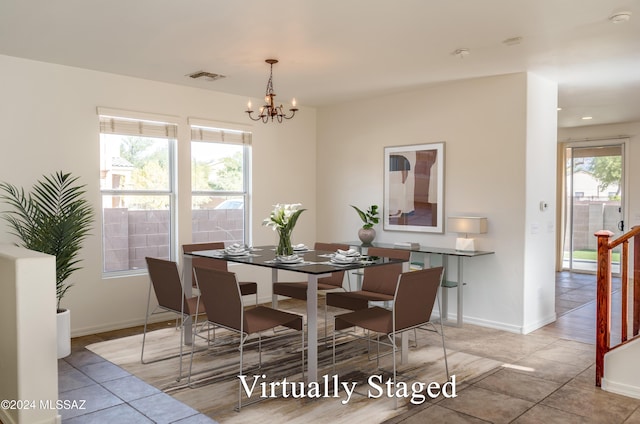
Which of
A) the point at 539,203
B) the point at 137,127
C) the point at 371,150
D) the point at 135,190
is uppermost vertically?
the point at 137,127

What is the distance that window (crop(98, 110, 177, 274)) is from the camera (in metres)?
5.11

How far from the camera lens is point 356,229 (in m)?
6.56

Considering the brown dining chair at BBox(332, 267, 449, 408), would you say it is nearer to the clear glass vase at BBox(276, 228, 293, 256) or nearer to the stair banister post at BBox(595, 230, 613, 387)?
the clear glass vase at BBox(276, 228, 293, 256)

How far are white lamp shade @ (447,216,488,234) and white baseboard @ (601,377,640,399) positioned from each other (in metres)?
1.87

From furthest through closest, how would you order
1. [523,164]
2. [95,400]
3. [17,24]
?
1. [523,164]
2. [17,24]
3. [95,400]

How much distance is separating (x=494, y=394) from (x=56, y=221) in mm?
3664

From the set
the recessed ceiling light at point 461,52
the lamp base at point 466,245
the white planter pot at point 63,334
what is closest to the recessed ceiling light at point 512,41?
the recessed ceiling light at point 461,52

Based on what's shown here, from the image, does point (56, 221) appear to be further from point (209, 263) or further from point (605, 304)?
point (605, 304)

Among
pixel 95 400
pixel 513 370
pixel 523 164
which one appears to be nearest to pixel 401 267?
pixel 513 370

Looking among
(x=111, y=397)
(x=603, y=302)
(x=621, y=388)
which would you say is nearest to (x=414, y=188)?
(x=603, y=302)

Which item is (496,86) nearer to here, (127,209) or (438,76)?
(438,76)

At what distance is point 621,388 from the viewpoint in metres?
3.46

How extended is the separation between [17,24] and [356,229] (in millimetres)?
4249

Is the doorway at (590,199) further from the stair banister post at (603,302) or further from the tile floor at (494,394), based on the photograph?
the stair banister post at (603,302)
